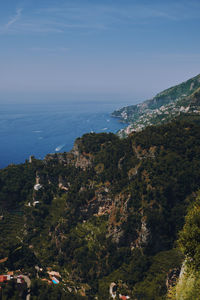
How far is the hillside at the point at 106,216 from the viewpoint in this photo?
174 ft

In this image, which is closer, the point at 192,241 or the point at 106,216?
the point at 192,241

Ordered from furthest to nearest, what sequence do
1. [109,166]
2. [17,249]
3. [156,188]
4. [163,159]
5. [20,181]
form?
1. [20,181]
2. [109,166]
3. [163,159]
4. [156,188]
5. [17,249]

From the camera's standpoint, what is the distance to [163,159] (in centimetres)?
7119

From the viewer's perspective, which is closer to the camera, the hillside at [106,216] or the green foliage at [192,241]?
the green foliage at [192,241]

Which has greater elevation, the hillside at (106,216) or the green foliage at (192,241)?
the green foliage at (192,241)

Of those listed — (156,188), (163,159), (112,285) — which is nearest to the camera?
(112,285)

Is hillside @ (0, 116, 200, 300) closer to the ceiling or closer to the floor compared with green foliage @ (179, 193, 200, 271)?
closer to the floor

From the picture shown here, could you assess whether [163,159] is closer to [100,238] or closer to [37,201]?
[100,238]

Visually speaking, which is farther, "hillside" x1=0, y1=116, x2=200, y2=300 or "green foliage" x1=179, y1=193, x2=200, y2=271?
"hillside" x1=0, y1=116, x2=200, y2=300

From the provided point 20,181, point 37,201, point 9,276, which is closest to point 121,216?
point 9,276

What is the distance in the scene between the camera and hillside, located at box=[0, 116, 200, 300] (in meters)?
53.1

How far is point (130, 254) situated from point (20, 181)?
51957mm

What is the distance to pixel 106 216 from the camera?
71438 millimetres

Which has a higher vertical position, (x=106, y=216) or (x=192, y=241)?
(x=192, y=241)
